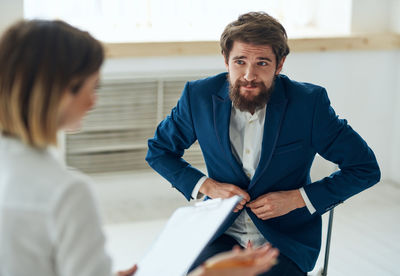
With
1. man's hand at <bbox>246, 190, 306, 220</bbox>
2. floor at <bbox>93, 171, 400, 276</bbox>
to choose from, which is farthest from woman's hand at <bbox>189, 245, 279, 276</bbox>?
floor at <bbox>93, 171, 400, 276</bbox>

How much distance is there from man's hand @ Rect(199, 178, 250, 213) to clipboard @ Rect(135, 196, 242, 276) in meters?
0.28

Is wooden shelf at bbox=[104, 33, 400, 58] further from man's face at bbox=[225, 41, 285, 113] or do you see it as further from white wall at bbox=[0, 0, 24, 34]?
man's face at bbox=[225, 41, 285, 113]

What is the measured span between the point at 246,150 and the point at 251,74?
24cm

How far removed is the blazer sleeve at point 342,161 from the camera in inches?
69.8

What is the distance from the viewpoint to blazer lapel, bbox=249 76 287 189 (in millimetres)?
1781

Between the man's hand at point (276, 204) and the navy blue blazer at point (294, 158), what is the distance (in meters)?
0.04

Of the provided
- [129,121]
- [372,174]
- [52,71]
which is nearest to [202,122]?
[372,174]

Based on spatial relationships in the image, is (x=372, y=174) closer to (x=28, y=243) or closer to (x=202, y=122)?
(x=202, y=122)

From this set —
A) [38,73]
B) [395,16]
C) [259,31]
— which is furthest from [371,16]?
[38,73]

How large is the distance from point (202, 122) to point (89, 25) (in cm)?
195

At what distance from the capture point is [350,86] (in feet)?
12.5

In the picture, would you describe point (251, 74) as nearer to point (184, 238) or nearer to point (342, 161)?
point (342, 161)

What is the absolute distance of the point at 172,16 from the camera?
3.68 meters

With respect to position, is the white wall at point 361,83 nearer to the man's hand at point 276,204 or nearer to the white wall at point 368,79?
the white wall at point 368,79
